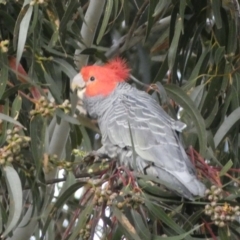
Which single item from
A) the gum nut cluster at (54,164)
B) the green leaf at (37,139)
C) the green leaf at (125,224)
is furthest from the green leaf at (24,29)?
the green leaf at (125,224)

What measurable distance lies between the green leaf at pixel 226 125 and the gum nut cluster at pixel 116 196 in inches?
23.3

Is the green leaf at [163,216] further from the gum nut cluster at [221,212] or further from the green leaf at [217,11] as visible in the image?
the green leaf at [217,11]

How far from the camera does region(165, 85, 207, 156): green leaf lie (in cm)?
215

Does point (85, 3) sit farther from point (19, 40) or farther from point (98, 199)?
point (98, 199)

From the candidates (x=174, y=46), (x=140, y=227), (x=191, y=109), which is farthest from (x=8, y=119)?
(x=174, y=46)

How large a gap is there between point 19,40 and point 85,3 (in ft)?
2.92

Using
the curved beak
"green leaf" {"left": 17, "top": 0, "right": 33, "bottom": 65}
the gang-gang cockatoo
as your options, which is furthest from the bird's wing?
"green leaf" {"left": 17, "top": 0, "right": 33, "bottom": 65}

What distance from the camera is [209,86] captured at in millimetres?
2432

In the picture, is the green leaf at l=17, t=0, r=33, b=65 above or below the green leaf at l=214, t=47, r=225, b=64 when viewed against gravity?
above

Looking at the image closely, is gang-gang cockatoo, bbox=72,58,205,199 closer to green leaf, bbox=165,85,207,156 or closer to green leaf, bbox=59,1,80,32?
green leaf, bbox=165,85,207,156

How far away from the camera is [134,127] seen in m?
2.26

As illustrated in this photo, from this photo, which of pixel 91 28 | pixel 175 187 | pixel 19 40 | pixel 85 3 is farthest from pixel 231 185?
pixel 85 3

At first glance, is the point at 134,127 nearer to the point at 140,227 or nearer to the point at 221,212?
the point at 140,227

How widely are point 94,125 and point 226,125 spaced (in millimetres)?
450
